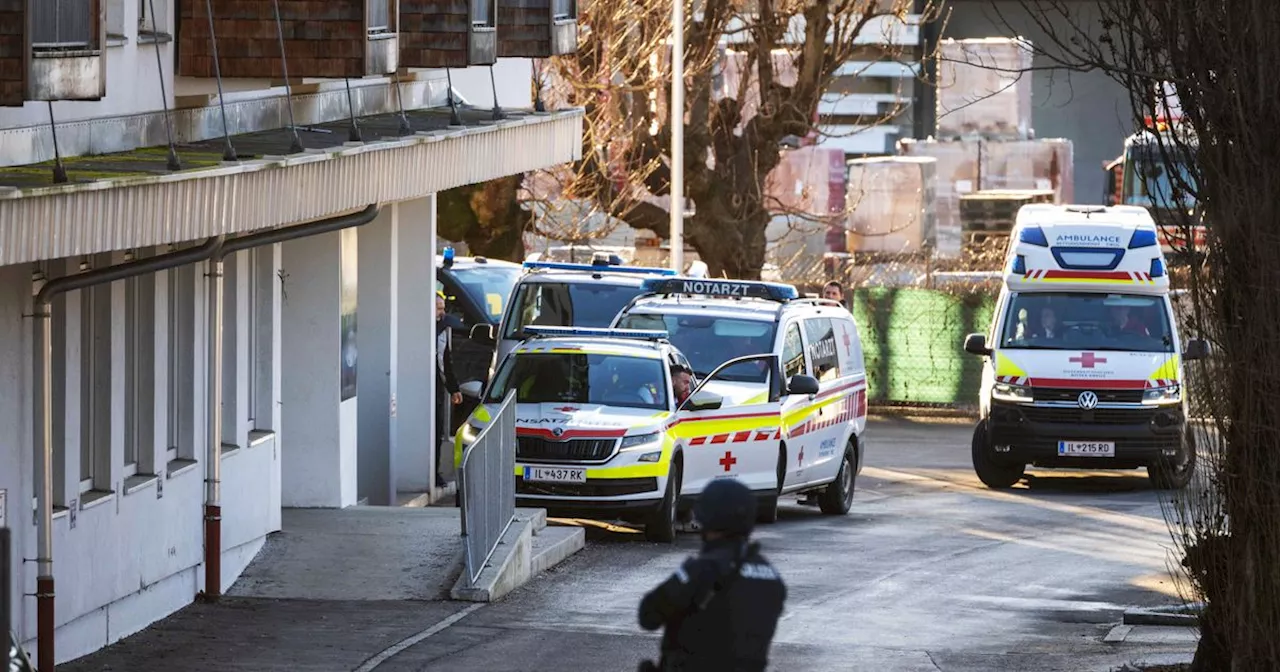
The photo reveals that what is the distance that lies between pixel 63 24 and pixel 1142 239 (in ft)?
53.2

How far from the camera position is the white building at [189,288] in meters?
12.5

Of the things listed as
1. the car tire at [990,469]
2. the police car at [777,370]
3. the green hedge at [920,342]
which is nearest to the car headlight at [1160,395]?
the car tire at [990,469]

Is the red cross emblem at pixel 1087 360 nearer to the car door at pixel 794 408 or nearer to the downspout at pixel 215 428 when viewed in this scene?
the car door at pixel 794 408

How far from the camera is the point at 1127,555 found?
2088 centimetres

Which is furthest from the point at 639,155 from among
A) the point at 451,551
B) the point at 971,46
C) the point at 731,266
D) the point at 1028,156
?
the point at 451,551

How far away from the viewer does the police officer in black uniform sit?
313 inches

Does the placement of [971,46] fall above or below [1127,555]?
above

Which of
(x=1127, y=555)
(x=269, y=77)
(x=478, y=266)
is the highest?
(x=269, y=77)

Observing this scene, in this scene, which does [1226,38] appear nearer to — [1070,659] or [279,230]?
[1070,659]

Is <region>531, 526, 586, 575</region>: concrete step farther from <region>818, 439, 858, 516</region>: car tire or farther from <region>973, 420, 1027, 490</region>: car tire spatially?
<region>973, 420, 1027, 490</region>: car tire

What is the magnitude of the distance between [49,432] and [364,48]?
16.2 feet

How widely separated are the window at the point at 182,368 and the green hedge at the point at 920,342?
22.9 meters

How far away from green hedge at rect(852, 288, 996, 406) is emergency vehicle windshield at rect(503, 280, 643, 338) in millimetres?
13157

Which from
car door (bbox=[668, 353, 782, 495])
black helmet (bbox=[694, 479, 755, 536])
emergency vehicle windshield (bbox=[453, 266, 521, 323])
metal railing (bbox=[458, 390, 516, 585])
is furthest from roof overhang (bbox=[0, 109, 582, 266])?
emergency vehicle windshield (bbox=[453, 266, 521, 323])
